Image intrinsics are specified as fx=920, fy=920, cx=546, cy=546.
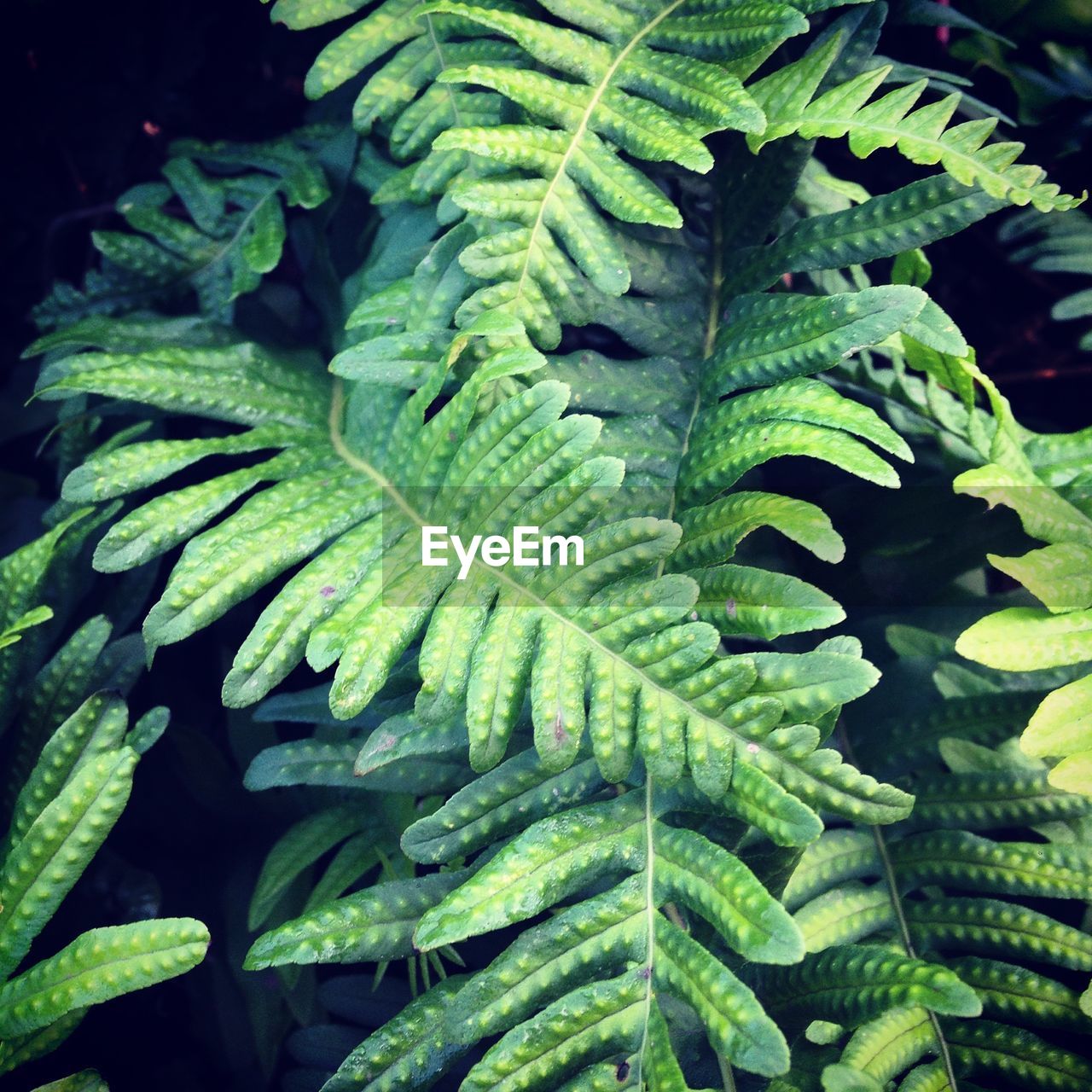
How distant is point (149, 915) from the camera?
121cm

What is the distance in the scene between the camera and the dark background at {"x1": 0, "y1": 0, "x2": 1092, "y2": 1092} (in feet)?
4.13

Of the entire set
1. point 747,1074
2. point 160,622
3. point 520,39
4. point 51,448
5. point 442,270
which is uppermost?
point 520,39

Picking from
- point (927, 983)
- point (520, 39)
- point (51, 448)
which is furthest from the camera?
point (51, 448)

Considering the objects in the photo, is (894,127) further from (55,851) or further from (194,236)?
(55,851)

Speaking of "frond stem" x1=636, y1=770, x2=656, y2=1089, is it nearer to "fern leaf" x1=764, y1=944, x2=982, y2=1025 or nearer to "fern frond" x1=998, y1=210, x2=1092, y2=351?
"fern leaf" x1=764, y1=944, x2=982, y2=1025

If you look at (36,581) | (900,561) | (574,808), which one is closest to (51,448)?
(36,581)

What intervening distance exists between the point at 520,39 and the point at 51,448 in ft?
3.43

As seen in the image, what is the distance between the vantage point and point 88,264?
5.48 feet

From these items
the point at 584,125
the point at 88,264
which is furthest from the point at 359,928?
the point at 88,264

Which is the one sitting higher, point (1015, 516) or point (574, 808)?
point (1015, 516)

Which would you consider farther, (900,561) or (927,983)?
(900,561)

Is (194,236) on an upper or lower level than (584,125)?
→ lower

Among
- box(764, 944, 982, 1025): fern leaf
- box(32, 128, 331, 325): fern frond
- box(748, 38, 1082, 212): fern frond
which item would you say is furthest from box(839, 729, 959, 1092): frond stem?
box(32, 128, 331, 325): fern frond

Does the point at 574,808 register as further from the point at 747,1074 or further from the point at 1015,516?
the point at 1015,516
